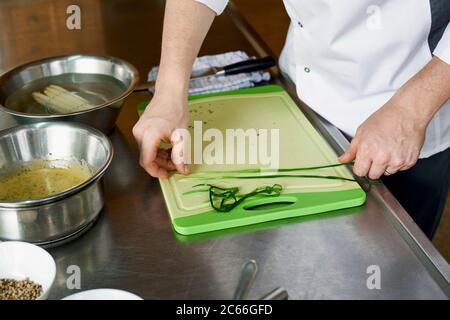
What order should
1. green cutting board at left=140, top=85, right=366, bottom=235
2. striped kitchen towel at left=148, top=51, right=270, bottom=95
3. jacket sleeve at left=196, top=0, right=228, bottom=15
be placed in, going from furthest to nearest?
1. striped kitchen towel at left=148, top=51, right=270, bottom=95
2. jacket sleeve at left=196, top=0, right=228, bottom=15
3. green cutting board at left=140, top=85, right=366, bottom=235

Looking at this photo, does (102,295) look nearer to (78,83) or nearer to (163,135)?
(163,135)

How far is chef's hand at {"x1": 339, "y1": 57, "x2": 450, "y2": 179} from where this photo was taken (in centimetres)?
101

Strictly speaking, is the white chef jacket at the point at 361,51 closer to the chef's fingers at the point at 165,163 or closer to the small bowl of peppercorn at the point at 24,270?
the chef's fingers at the point at 165,163

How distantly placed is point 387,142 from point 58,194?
53cm

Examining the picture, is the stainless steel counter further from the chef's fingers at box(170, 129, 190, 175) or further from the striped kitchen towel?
the striped kitchen towel

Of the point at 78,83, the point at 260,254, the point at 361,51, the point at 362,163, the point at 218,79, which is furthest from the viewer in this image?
the point at 218,79

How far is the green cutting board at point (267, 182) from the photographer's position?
3.15 feet

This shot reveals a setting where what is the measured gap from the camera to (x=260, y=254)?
904mm

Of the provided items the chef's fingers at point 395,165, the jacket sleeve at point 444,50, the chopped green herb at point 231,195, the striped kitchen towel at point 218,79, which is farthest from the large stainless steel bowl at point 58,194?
the jacket sleeve at point 444,50

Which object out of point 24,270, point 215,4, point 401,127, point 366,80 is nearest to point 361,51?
point 366,80

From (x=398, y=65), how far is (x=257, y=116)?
0.29 metres

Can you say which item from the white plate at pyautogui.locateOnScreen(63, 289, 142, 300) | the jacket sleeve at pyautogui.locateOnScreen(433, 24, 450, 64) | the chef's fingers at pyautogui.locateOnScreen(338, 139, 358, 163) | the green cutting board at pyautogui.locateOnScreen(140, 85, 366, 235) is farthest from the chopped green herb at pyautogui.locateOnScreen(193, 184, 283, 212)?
the jacket sleeve at pyautogui.locateOnScreen(433, 24, 450, 64)

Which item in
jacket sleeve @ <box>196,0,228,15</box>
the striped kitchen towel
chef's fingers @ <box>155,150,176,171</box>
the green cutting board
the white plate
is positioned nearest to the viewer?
the white plate
